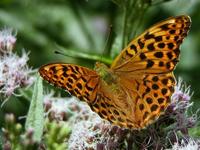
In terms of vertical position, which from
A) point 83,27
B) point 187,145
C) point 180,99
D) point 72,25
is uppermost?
point 72,25

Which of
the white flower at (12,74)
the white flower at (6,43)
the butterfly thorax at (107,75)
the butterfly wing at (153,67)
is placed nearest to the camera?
the butterfly wing at (153,67)

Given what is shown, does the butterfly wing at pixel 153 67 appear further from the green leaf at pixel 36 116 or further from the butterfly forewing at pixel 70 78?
the green leaf at pixel 36 116

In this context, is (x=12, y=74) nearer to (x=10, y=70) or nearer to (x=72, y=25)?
(x=10, y=70)

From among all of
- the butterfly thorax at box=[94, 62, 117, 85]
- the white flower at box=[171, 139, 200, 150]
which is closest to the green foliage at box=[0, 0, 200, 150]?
the butterfly thorax at box=[94, 62, 117, 85]

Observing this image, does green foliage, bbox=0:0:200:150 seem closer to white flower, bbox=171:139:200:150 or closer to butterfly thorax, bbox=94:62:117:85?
butterfly thorax, bbox=94:62:117:85

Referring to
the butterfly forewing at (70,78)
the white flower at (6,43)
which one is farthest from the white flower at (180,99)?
the white flower at (6,43)

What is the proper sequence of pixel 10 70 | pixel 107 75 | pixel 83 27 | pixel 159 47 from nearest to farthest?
1. pixel 159 47
2. pixel 107 75
3. pixel 10 70
4. pixel 83 27

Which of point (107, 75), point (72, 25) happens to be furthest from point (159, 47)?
point (72, 25)
